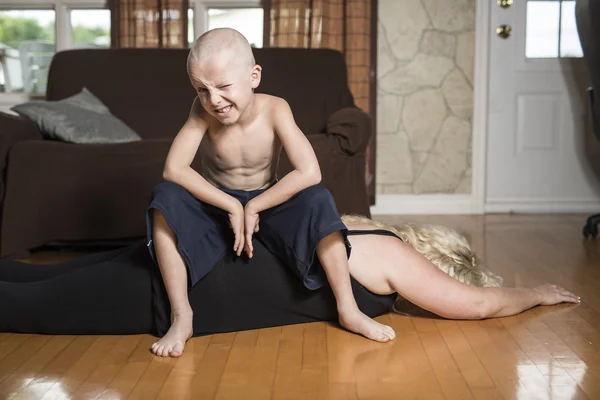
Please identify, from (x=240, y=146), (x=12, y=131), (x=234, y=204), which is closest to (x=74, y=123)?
(x=12, y=131)

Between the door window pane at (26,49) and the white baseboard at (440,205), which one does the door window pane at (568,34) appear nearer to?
the white baseboard at (440,205)

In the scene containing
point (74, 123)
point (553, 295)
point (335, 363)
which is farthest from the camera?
point (74, 123)

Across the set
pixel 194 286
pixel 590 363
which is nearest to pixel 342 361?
pixel 194 286

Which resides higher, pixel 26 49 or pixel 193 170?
pixel 26 49

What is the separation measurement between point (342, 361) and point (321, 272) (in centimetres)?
26

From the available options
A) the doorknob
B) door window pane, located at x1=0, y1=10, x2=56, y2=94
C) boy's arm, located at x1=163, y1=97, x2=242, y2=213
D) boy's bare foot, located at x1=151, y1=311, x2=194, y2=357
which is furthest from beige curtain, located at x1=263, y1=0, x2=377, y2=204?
boy's bare foot, located at x1=151, y1=311, x2=194, y2=357

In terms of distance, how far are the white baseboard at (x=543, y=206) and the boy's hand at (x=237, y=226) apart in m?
3.04

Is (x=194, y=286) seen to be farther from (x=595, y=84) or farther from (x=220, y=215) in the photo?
(x=595, y=84)

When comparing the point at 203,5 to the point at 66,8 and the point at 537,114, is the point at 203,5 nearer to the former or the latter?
the point at 66,8

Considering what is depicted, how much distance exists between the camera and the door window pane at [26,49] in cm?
476

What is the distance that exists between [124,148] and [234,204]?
4.89ft

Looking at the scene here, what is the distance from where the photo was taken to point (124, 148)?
10.7ft

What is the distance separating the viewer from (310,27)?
14.7 feet

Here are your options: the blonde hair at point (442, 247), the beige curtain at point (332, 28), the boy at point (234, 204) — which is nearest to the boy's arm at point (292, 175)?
the boy at point (234, 204)
